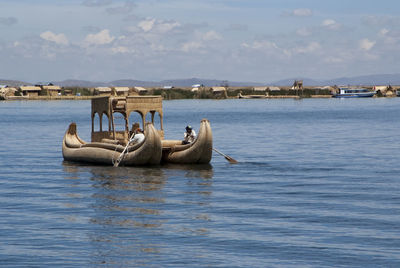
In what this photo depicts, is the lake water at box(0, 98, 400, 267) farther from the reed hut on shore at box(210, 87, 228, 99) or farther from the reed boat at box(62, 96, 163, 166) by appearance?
the reed hut on shore at box(210, 87, 228, 99)

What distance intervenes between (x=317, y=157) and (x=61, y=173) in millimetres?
13130

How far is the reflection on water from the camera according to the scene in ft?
53.3

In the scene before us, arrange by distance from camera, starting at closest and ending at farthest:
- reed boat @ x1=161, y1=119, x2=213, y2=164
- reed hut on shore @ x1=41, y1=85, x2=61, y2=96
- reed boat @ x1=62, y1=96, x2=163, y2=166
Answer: reed boat @ x1=62, y1=96, x2=163, y2=166, reed boat @ x1=161, y1=119, x2=213, y2=164, reed hut on shore @ x1=41, y1=85, x2=61, y2=96

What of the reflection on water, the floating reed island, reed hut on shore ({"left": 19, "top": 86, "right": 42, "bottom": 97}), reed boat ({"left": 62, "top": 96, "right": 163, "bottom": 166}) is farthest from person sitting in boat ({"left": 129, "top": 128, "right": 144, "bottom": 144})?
reed hut on shore ({"left": 19, "top": 86, "right": 42, "bottom": 97})

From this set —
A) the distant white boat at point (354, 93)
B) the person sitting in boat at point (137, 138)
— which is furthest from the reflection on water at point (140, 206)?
the distant white boat at point (354, 93)

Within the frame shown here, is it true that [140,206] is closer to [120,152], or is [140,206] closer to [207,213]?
[207,213]

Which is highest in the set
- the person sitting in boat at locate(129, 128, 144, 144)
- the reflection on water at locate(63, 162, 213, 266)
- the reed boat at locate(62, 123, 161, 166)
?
the person sitting in boat at locate(129, 128, 144, 144)

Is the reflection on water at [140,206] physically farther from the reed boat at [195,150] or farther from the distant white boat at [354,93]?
the distant white boat at [354,93]

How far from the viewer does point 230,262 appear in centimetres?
1494

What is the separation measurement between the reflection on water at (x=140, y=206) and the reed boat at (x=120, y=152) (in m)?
0.38

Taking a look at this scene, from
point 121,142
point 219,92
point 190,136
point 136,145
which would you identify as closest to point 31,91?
point 219,92

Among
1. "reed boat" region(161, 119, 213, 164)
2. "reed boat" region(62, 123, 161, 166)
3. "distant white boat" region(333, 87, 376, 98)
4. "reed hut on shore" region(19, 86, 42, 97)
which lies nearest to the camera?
"reed boat" region(62, 123, 161, 166)

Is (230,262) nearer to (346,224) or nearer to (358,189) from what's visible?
(346,224)

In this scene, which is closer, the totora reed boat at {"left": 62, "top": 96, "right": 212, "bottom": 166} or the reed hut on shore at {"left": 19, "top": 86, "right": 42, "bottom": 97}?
the totora reed boat at {"left": 62, "top": 96, "right": 212, "bottom": 166}
